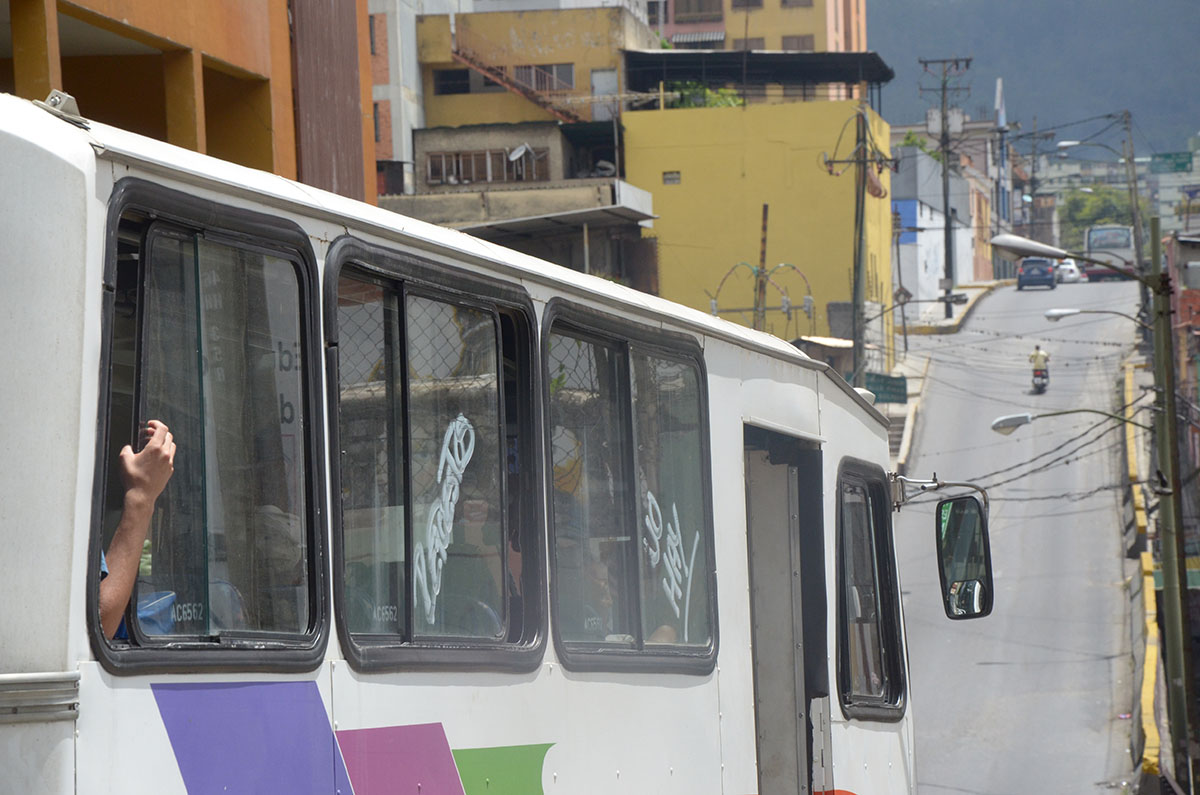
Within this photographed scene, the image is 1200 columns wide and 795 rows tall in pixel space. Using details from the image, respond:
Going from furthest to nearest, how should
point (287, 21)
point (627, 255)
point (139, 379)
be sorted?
1. point (627, 255)
2. point (287, 21)
3. point (139, 379)

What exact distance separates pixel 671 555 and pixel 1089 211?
5468 inches

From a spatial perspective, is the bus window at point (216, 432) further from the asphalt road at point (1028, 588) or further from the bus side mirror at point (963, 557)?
the asphalt road at point (1028, 588)

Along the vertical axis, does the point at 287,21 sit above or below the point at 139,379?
above

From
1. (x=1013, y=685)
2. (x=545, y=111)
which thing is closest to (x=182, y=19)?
(x=1013, y=685)

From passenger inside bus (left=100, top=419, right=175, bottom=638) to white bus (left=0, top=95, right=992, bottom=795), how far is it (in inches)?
1.6

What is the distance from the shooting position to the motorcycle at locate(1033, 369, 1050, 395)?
4897cm

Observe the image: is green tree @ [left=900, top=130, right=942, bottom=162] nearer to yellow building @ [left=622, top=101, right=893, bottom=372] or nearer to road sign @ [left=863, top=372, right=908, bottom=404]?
yellow building @ [left=622, top=101, right=893, bottom=372]

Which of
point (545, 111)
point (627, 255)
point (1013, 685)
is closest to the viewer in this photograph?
point (1013, 685)

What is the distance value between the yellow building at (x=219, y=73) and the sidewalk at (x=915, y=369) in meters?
18.2

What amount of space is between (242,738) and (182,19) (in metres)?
9.00

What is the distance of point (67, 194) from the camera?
263 centimetres

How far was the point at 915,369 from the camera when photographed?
177ft

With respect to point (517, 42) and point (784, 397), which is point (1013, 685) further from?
point (517, 42)

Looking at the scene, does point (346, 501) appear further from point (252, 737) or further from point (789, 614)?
point (789, 614)
